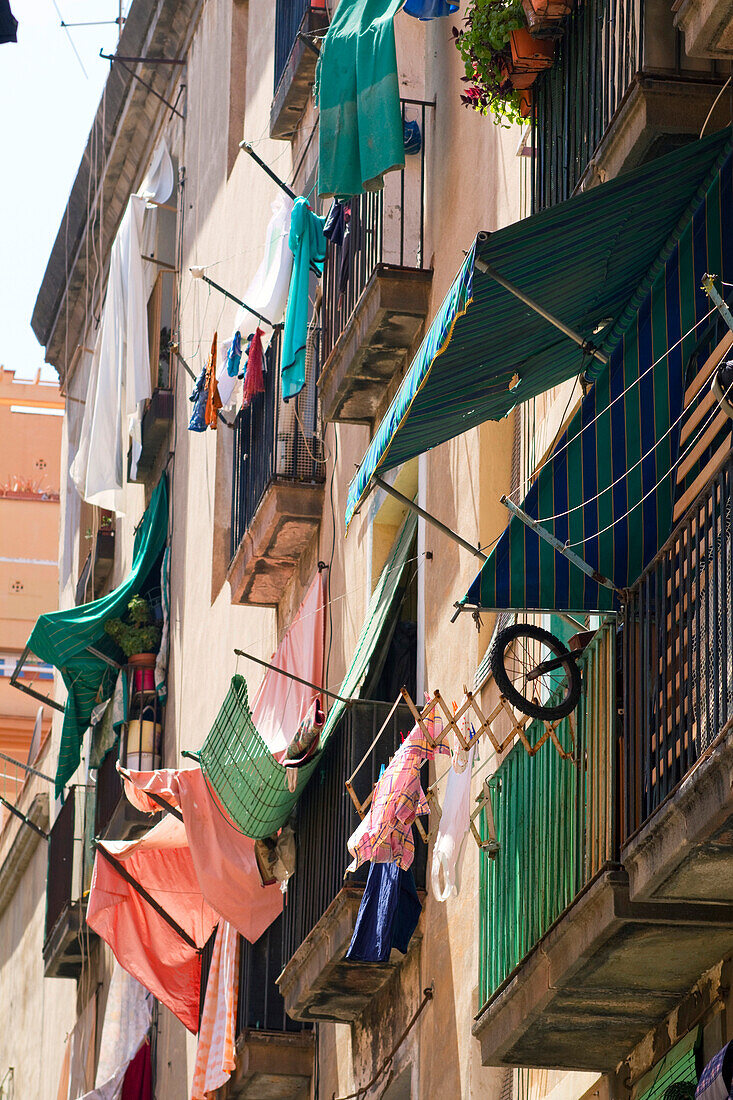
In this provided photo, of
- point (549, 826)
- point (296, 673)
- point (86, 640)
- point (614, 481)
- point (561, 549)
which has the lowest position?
point (549, 826)

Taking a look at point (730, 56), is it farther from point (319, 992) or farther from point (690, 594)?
point (319, 992)

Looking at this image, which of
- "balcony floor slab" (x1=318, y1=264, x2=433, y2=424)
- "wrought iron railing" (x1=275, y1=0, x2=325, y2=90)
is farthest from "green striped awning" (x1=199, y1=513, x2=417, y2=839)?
"wrought iron railing" (x1=275, y1=0, x2=325, y2=90)

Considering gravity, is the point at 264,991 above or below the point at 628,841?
below

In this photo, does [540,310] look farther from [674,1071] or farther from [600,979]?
[674,1071]

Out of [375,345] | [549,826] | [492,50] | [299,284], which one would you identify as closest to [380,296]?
[375,345]

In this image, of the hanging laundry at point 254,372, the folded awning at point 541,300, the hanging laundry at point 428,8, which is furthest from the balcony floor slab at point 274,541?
the folded awning at point 541,300

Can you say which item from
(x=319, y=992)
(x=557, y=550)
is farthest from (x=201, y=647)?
(x=557, y=550)

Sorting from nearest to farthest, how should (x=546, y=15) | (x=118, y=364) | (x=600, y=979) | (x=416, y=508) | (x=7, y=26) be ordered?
(x=600, y=979) → (x=546, y=15) → (x=416, y=508) → (x=7, y=26) → (x=118, y=364)

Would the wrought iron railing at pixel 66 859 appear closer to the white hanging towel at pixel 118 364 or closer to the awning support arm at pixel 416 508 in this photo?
the white hanging towel at pixel 118 364

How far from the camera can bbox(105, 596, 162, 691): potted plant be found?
20.8 metres

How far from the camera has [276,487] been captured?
14.5 m

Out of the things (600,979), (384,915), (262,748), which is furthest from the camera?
(262,748)

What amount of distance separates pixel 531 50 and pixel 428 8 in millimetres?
2363

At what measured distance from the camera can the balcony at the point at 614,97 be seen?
7809 millimetres
